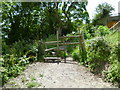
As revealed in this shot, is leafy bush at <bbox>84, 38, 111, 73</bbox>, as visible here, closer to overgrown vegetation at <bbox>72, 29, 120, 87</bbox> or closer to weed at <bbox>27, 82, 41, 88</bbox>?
overgrown vegetation at <bbox>72, 29, 120, 87</bbox>

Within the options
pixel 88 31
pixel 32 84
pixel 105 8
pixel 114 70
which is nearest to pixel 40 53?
pixel 32 84

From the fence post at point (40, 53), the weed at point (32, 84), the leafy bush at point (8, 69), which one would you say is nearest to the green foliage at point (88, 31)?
the fence post at point (40, 53)

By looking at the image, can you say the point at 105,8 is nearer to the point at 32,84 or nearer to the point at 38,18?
the point at 38,18

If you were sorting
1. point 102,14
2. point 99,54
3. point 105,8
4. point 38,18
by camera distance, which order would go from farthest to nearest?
point 102,14 → point 105,8 → point 38,18 → point 99,54

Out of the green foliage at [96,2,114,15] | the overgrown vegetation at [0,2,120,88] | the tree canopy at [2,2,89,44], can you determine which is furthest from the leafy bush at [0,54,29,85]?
the green foliage at [96,2,114,15]

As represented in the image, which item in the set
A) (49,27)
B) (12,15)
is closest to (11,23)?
(12,15)

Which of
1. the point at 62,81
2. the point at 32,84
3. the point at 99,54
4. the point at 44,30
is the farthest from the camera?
the point at 44,30

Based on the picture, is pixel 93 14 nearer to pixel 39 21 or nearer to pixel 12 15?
pixel 39 21

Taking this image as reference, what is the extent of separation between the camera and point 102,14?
59.2 ft

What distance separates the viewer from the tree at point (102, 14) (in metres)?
17.8

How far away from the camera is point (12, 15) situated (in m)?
13.6

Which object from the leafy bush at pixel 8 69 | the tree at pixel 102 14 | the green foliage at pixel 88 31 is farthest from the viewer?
the tree at pixel 102 14

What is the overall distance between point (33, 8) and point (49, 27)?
2748 millimetres

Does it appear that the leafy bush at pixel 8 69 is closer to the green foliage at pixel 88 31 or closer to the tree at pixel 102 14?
the green foliage at pixel 88 31
